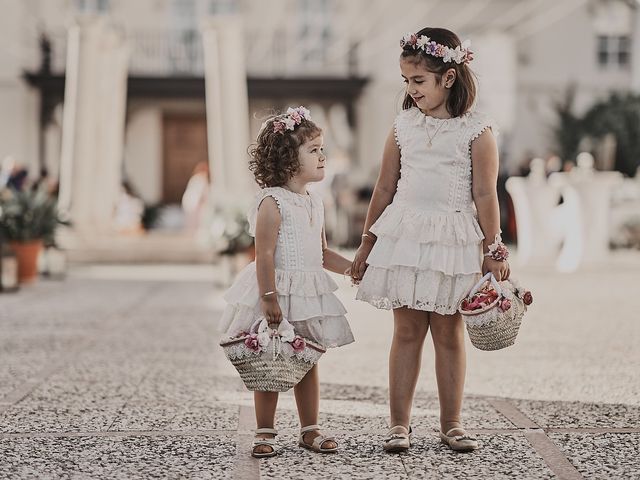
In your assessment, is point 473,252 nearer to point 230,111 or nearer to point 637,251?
point 230,111

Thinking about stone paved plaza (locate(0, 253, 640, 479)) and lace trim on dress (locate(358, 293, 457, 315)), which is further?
lace trim on dress (locate(358, 293, 457, 315))

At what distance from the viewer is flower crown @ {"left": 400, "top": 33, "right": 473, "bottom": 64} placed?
312cm

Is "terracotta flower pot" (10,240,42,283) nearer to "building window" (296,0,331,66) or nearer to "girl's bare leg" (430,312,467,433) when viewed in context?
"girl's bare leg" (430,312,467,433)

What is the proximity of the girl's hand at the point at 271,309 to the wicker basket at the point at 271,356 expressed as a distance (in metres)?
0.02

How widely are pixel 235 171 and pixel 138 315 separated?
12.1 ft

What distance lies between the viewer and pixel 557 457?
9.96 ft

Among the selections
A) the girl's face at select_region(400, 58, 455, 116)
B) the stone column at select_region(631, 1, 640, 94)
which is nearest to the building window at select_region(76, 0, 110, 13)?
the stone column at select_region(631, 1, 640, 94)

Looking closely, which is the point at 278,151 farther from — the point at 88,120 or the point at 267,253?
the point at 88,120

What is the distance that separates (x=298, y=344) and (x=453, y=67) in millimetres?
1021

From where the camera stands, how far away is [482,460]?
3023 millimetres

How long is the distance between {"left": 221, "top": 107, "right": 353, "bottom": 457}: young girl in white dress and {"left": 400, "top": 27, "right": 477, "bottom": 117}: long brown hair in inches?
16.2

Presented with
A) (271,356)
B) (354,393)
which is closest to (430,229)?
(271,356)

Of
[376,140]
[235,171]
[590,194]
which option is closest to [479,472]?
[235,171]

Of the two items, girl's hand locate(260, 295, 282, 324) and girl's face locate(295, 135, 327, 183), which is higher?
girl's face locate(295, 135, 327, 183)
